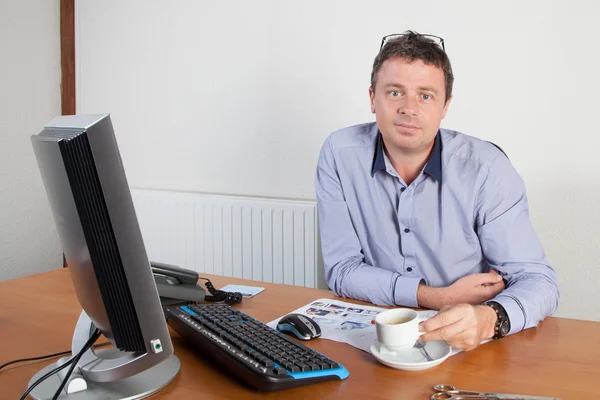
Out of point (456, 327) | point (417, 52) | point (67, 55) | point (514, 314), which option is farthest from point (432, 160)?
point (67, 55)

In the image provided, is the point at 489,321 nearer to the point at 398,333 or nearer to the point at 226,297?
the point at 398,333

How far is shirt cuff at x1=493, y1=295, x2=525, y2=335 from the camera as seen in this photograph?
120 centimetres

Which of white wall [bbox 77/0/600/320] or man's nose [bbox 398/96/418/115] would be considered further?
white wall [bbox 77/0/600/320]

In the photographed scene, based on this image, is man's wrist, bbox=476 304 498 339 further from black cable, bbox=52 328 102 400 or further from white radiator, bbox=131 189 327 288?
white radiator, bbox=131 189 327 288

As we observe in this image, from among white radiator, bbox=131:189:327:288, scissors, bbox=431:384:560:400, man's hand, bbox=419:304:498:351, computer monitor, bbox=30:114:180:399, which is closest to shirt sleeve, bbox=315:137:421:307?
man's hand, bbox=419:304:498:351

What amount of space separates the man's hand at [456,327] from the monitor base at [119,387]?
44 cm

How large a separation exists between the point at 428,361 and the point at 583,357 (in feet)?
0.98

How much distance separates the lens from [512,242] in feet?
5.05

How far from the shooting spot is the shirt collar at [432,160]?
1693 mm

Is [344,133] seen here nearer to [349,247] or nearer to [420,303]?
[349,247]

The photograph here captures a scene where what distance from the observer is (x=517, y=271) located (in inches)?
59.1

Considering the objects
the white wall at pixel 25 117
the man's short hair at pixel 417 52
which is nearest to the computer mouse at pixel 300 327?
the man's short hair at pixel 417 52

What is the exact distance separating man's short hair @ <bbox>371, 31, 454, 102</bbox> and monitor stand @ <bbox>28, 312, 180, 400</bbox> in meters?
1.11

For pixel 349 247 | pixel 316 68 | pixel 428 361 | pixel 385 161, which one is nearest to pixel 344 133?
pixel 385 161
